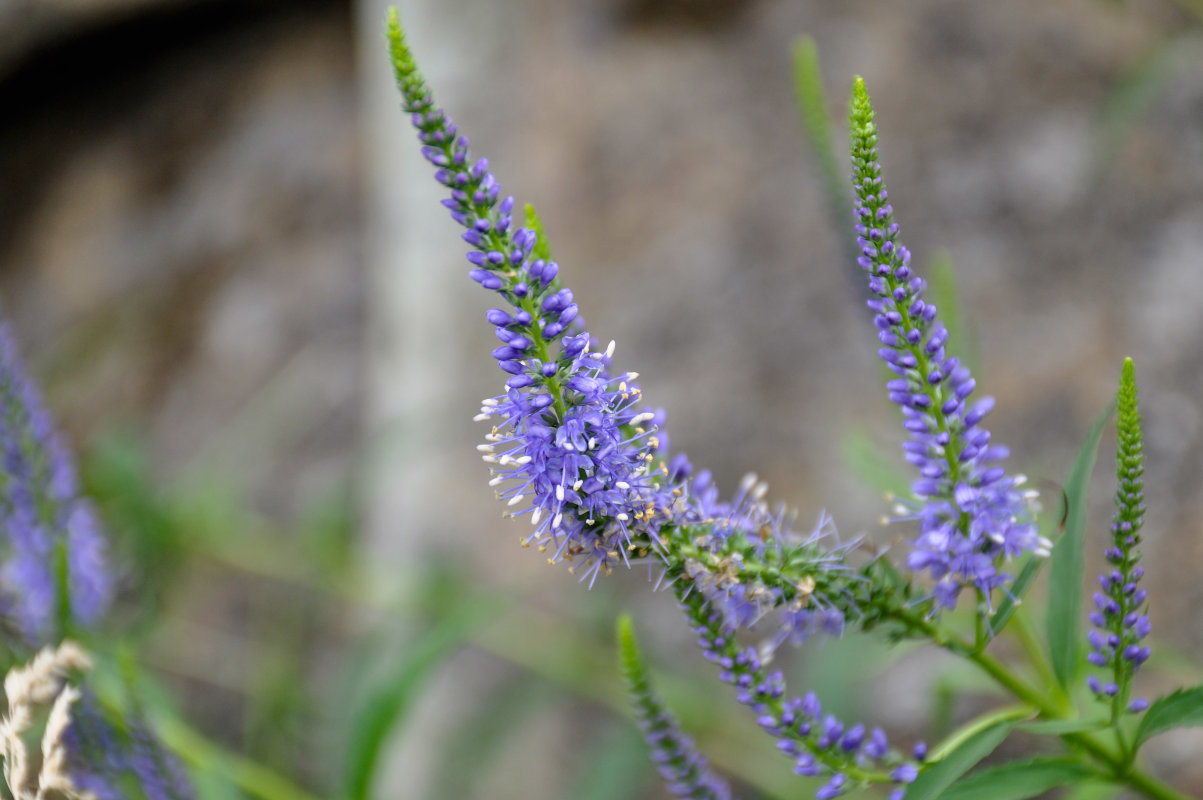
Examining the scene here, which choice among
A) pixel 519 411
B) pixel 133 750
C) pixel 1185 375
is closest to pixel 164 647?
pixel 133 750

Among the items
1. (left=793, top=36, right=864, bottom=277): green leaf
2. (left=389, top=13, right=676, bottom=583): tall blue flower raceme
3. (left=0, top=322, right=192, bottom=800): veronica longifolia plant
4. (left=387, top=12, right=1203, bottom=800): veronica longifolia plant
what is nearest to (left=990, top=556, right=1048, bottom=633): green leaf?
(left=387, top=12, right=1203, bottom=800): veronica longifolia plant

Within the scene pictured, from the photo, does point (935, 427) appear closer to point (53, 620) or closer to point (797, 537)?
point (797, 537)

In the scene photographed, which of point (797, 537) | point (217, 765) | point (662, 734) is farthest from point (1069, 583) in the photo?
point (217, 765)

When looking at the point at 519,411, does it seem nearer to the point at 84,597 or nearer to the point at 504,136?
the point at 84,597

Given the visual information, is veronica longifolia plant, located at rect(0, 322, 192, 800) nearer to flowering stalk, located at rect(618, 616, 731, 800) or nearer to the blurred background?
the blurred background

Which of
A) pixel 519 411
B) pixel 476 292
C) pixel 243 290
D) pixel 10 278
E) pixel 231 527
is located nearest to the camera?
pixel 519 411
